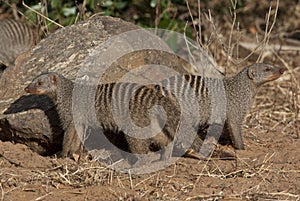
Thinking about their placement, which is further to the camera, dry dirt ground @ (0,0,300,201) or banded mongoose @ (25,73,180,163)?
banded mongoose @ (25,73,180,163)

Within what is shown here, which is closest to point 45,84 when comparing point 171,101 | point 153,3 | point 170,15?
point 171,101

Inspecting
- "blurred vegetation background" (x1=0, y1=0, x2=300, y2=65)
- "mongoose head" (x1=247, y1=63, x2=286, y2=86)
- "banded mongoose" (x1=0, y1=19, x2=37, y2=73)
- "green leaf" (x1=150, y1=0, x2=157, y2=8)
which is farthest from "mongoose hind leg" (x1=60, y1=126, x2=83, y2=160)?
"banded mongoose" (x1=0, y1=19, x2=37, y2=73)

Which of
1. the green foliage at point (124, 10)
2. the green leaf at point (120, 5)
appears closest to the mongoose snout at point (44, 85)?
the green foliage at point (124, 10)

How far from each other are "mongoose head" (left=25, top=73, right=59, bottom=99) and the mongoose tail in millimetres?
1070

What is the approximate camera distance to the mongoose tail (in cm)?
385

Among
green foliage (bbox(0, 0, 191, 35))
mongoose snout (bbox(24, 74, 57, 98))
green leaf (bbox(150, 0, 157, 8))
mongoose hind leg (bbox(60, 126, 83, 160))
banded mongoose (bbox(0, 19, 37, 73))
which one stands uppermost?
mongoose snout (bbox(24, 74, 57, 98))

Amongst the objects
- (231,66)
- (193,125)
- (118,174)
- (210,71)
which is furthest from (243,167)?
(231,66)

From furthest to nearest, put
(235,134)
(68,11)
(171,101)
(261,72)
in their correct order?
(68,11) < (261,72) < (235,134) < (171,101)

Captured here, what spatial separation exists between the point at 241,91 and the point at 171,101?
59 cm

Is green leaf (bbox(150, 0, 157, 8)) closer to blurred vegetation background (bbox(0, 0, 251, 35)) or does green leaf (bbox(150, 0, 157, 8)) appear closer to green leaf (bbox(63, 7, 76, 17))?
blurred vegetation background (bbox(0, 0, 251, 35))

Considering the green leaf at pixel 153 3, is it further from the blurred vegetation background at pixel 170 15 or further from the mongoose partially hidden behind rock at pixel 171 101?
the mongoose partially hidden behind rock at pixel 171 101

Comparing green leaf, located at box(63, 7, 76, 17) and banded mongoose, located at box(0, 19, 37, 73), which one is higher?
green leaf, located at box(63, 7, 76, 17)

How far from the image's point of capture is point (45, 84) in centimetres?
371

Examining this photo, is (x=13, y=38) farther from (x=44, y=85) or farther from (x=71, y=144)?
(x=71, y=144)
